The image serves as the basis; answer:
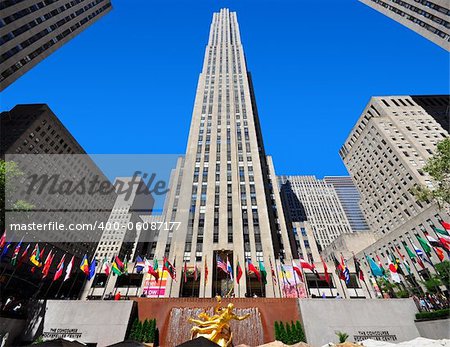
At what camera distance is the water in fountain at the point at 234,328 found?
24781 mm

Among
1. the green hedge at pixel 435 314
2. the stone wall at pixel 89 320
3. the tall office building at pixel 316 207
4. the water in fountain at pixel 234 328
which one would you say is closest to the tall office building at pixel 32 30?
the stone wall at pixel 89 320

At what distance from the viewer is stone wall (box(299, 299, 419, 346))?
79.6 ft

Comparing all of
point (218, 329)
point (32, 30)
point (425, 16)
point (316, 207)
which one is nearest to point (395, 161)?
point (425, 16)

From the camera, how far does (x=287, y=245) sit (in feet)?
172

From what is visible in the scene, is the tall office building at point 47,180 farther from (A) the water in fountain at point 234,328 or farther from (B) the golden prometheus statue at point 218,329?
(B) the golden prometheus statue at point 218,329

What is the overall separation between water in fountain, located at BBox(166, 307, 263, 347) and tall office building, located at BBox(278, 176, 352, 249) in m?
102

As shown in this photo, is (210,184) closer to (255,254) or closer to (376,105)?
(255,254)

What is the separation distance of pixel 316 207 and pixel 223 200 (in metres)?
111

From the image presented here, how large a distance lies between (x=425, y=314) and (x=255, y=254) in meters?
26.4

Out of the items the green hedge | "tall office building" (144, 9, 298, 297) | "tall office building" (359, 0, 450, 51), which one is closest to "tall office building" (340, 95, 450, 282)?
"tall office building" (359, 0, 450, 51)

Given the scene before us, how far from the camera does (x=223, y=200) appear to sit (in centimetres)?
5484

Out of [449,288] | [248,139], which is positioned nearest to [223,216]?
[248,139]

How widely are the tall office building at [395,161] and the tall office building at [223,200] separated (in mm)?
33356

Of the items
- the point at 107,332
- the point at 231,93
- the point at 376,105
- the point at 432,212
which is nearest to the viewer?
the point at 107,332
